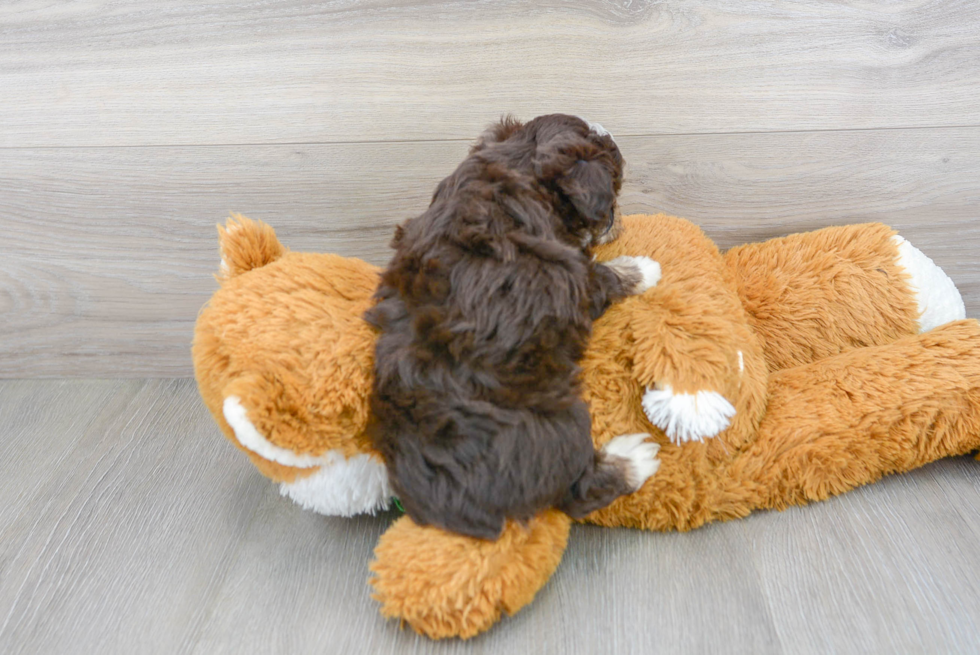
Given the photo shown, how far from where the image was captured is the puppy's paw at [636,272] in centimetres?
79

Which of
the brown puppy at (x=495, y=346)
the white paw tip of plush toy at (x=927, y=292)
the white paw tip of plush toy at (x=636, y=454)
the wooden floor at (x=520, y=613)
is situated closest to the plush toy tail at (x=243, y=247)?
the brown puppy at (x=495, y=346)

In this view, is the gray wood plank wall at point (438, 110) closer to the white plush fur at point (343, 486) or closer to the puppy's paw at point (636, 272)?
the puppy's paw at point (636, 272)

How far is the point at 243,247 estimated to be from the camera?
0.82m

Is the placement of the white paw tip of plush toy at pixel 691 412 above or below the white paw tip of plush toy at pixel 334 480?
above

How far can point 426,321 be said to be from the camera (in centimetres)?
70

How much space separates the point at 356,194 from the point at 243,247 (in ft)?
0.87


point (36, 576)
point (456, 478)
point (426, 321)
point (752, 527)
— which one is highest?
point (426, 321)

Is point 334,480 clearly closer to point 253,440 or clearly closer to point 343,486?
point 343,486

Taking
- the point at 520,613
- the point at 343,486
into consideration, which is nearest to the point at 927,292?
the point at 520,613

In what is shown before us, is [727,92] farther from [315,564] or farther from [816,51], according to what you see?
[315,564]

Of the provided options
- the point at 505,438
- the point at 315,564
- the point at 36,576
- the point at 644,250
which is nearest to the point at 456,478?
the point at 505,438

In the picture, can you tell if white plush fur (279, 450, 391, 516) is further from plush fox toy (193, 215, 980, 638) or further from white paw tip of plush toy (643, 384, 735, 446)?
white paw tip of plush toy (643, 384, 735, 446)

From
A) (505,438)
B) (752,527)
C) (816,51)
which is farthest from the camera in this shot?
(816,51)

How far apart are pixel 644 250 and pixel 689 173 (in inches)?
9.2
